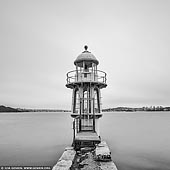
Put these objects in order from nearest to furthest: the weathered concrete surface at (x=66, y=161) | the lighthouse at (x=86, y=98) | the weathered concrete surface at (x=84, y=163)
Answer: the weathered concrete surface at (x=84, y=163) → the weathered concrete surface at (x=66, y=161) → the lighthouse at (x=86, y=98)

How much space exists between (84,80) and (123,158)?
10.1 meters

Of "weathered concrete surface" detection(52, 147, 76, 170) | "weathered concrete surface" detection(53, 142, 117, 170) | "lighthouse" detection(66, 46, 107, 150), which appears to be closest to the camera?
"weathered concrete surface" detection(53, 142, 117, 170)

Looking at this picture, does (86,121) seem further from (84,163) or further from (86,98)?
(84,163)

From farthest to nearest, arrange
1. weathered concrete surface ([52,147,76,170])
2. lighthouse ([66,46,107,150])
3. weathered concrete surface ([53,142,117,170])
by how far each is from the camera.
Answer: lighthouse ([66,46,107,150]), weathered concrete surface ([52,147,76,170]), weathered concrete surface ([53,142,117,170])

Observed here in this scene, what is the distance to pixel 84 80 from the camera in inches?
531

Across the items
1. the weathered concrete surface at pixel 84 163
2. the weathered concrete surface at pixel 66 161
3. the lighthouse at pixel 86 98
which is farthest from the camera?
the lighthouse at pixel 86 98

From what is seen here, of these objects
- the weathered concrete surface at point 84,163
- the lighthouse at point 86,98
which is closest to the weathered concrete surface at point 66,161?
the weathered concrete surface at point 84,163

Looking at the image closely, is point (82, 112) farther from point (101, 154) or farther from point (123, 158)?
point (123, 158)

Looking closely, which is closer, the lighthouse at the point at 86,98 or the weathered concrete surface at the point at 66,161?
the weathered concrete surface at the point at 66,161

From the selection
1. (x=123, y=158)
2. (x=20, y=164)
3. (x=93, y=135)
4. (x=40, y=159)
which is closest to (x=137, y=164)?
(x=123, y=158)

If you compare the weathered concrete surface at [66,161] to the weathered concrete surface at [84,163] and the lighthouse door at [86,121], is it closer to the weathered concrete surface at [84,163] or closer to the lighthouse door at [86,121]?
the weathered concrete surface at [84,163]

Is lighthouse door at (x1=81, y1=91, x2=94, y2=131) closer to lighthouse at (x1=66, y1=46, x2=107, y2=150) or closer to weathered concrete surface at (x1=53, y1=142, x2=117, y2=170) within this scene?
lighthouse at (x1=66, y1=46, x2=107, y2=150)

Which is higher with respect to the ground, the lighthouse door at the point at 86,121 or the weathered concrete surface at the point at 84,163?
the lighthouse door at the point at 86,121

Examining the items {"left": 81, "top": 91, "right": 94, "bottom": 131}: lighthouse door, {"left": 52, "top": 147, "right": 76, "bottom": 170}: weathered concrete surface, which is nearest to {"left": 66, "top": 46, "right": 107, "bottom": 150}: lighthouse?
{"left": 81, "top": 91, "right": 94, "bottom": 131}: lighthouse door
